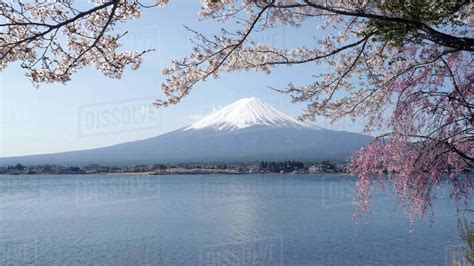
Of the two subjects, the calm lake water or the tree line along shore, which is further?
the tree line along shore

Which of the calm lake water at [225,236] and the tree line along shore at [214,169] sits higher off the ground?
the tree line along shore at [214,169]

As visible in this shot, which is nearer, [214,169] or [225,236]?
[225,236]

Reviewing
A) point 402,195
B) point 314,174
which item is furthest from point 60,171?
point 402,195

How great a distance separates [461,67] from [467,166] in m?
A: 0.84

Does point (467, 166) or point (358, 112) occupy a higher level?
point (358, 112)

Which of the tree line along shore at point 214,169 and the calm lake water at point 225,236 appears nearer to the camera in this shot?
the calm lake water at point 225,236

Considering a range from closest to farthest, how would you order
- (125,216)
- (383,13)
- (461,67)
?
(383,13), (461,67), (125,216)

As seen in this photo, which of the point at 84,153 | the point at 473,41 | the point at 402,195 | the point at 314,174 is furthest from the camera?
the point at 84,153

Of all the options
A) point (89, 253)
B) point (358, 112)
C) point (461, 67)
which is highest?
point (461, 67)

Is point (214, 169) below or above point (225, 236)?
above

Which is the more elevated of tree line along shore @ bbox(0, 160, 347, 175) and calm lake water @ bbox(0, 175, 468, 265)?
tree line along shore @ bbox(0, 160, 347, 175)

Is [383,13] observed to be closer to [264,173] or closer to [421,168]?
[421,168]

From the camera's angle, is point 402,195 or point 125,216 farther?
point 125,216

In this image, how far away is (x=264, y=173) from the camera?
192ft
